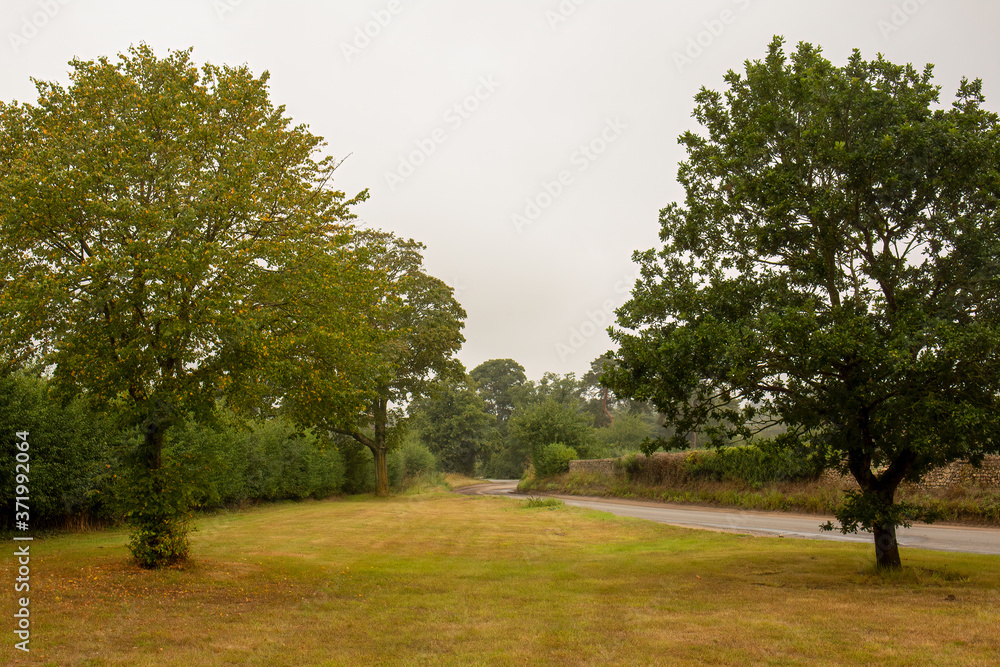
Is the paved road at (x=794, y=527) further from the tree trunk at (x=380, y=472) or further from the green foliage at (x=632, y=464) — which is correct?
the tree trunk at (x=380, y=472)

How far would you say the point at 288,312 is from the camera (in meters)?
11.8

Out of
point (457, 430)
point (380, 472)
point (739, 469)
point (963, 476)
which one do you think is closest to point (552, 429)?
point (380, 472)

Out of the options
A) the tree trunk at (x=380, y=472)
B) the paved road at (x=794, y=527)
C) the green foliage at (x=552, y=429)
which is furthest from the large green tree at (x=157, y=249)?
the green foliage at (x=552, y=429)

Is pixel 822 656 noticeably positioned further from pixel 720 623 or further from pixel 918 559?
pixel 918 559

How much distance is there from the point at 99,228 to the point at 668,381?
958cm

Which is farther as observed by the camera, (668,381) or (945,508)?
(945,508)

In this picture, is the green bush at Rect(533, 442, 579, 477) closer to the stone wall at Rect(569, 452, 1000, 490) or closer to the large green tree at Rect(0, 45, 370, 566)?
the stone wall at Rect(569, 452, 1000, 490)

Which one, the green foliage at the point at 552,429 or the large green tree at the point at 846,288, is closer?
the large green tree at the point at 846,288

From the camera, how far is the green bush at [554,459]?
4938cm

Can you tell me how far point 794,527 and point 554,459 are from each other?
30333mm

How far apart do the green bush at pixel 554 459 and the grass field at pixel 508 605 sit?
3251 cm

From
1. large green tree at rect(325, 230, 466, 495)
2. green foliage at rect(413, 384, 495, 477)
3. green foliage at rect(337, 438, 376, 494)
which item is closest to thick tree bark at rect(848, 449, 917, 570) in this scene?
large green tree at rect(325, 230, 466, 495)

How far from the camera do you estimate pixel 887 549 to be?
10969mm

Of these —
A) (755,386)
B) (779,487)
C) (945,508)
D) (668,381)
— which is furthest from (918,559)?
(779,487)
